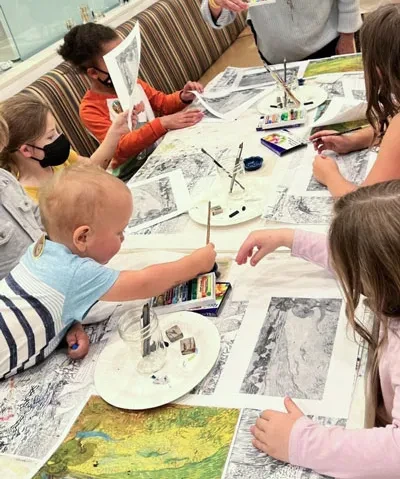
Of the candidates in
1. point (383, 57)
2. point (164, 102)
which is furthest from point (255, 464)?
point (164, 102)

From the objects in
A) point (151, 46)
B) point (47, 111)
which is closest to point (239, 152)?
point (47, 111)

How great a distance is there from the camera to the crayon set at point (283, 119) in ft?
5.21

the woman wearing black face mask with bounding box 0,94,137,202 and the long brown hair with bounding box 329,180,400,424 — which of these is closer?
the long brown hair with bounding box 329,180,400,424

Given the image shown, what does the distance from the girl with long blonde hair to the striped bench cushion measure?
1.69 metres

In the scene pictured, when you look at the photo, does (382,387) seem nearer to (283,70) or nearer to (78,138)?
(283,70)

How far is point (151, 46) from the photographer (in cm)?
280

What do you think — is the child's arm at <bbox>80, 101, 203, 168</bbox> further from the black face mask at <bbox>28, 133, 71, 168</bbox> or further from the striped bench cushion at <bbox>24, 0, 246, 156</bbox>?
the black face mask at <bbox>28, 133, 71, 168</bbox>

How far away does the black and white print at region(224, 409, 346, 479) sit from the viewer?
682mm

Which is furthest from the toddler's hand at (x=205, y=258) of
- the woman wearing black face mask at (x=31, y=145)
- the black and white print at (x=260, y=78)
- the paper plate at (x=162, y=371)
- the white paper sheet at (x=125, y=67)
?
the black and white print at (x=260, y=78)

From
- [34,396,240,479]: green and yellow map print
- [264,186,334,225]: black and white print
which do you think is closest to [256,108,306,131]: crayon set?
[264,186,334,225]: black and white print

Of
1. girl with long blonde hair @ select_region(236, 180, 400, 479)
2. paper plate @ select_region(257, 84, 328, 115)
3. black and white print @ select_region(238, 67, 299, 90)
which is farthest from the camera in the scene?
black and white print @ select_region(238, 67, 299, 90)

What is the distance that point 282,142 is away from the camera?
149cm

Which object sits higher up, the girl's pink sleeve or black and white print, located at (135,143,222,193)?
the girl's pink sleeve

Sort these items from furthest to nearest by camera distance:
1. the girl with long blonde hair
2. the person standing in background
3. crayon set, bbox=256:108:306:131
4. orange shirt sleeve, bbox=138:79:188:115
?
orange shirt sleeve, bbox=138:79:188:115
the person standing in background
crayon set, bbox=256:108:306:131
the girl with long blonde hair
